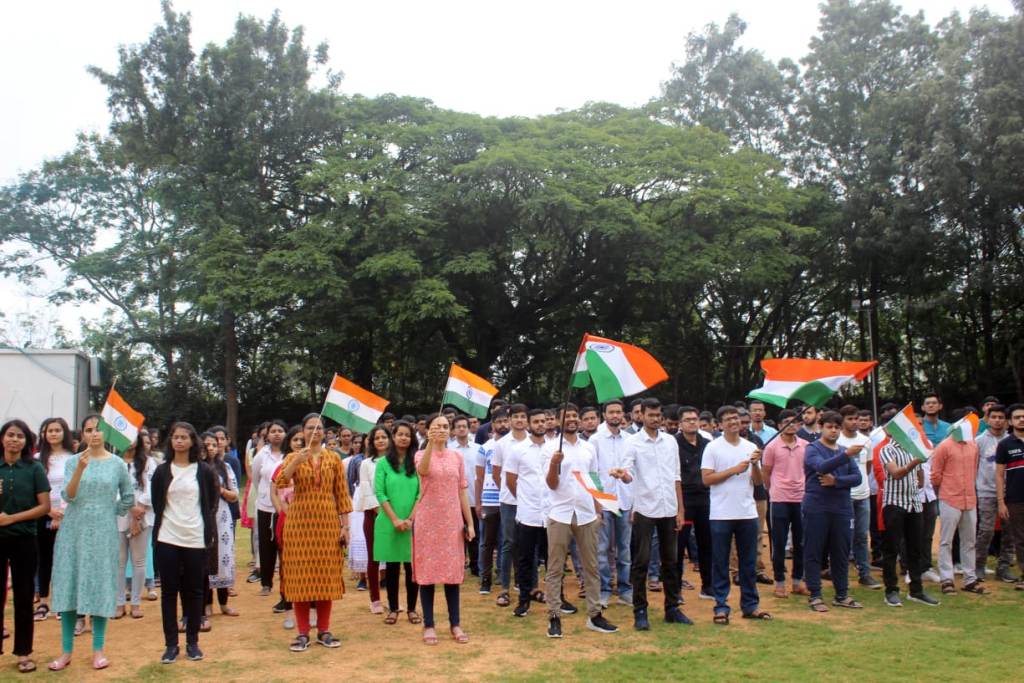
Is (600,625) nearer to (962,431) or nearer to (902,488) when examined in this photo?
(902,488)

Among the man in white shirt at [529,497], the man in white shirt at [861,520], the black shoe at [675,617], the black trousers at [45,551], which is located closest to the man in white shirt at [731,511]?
the black shoe at [675,617]

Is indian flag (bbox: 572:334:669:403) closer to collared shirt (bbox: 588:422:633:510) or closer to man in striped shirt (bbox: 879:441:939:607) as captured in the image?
collared shirt (bbox: 588:422:633:510)

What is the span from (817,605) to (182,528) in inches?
207

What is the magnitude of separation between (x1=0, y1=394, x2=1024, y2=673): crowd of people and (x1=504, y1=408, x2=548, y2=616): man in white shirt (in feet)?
0.06

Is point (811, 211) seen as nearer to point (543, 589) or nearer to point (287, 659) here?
point (543, 589)

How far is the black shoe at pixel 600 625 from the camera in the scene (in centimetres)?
696

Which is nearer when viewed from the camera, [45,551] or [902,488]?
[902,488]

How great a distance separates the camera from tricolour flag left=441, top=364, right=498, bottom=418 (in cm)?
962

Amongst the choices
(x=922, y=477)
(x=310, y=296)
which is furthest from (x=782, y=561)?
(x=310, y=296)

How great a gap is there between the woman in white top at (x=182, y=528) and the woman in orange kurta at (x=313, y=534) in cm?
56

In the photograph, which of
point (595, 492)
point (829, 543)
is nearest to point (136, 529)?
point (595, 492)

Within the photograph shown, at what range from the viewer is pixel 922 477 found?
26.3 ft

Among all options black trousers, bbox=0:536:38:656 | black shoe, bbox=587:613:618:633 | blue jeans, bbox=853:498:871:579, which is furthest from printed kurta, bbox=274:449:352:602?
blue jeans, bbox=853:498:871:579

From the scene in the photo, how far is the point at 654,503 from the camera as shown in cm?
718
